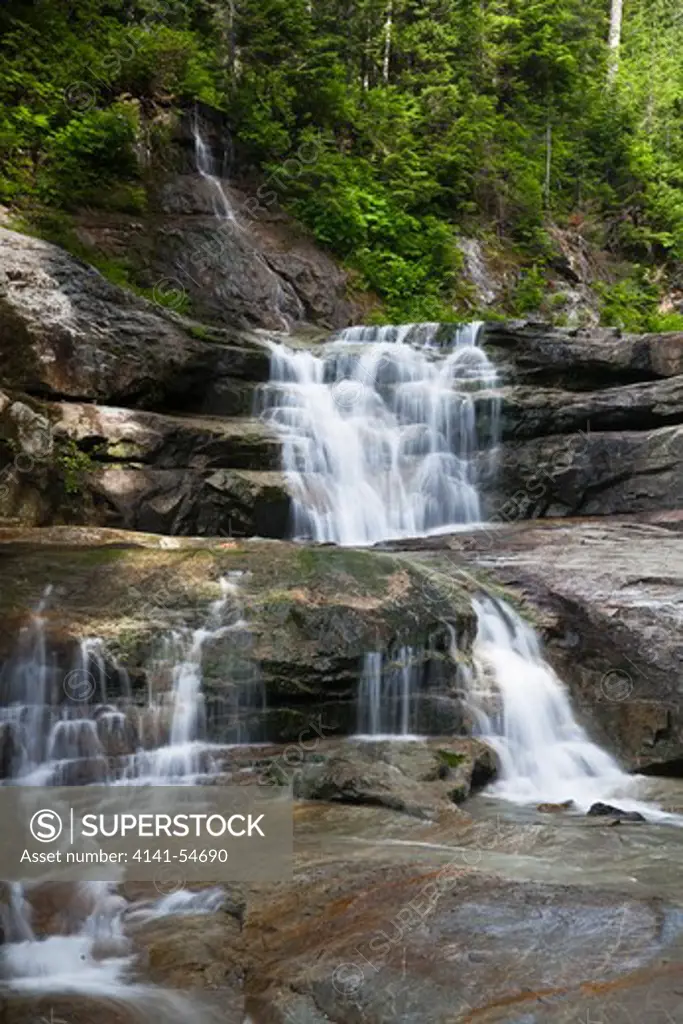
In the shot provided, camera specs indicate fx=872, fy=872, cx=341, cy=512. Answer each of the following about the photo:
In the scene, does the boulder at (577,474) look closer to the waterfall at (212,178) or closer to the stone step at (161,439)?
the stone step at (161,439)

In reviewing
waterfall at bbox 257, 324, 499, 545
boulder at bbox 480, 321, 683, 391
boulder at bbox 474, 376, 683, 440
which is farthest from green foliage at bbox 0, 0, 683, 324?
boulder at bbox 474, 376, 683, 440

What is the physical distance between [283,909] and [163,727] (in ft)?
8.57

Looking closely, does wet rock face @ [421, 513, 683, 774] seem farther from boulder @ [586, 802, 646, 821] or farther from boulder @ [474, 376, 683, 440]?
boulder @ [474, 376, 683, 440]

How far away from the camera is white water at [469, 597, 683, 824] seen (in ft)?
22.6

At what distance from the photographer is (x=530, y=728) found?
25.0 feet

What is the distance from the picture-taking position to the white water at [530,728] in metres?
6.90

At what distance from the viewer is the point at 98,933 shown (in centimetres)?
438

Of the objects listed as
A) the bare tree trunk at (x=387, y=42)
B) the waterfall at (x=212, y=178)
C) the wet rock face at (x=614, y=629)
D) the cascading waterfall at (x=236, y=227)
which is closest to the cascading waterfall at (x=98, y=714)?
the wet rock face at (x=614, y=629)

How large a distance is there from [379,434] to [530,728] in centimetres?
609

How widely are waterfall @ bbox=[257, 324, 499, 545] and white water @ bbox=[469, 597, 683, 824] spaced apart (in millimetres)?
3485

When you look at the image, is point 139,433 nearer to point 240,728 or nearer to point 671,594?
point 240,728

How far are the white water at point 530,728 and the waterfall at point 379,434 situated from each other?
3.49m

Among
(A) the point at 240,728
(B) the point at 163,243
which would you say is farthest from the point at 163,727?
(B) the point at 163,243

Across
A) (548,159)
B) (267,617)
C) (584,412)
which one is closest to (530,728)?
(267,617)
